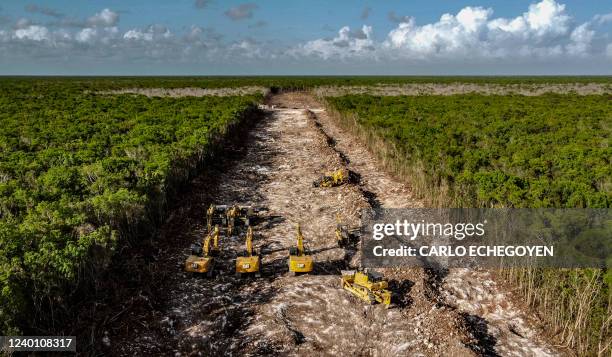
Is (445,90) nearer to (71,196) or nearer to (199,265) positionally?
(71,196)

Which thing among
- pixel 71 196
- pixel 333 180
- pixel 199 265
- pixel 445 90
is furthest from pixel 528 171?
pixel 445 90

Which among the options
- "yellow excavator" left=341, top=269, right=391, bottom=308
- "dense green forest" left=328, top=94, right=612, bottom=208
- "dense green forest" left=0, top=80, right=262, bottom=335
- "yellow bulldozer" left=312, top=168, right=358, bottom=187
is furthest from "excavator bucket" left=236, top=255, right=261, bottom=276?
"yellow bulldozer" left=312, top=168, right=358, bottom=187

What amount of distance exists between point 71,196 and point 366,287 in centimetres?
769

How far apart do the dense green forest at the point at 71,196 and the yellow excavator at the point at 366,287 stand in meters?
4.38

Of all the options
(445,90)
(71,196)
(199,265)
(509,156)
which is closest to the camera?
(199,265)

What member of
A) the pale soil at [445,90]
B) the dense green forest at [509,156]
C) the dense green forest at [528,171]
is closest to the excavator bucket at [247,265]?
the dense green forest at [528,171]

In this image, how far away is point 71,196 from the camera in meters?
11.0

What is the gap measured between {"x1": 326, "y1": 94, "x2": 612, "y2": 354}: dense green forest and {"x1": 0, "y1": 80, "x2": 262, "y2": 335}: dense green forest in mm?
7603

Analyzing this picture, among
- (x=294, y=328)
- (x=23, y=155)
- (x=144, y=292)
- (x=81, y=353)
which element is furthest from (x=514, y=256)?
(x=23, y=155)

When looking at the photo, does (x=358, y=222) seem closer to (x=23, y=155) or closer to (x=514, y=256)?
(x=514, y=256)

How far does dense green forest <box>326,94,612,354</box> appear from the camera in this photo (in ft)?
23.8

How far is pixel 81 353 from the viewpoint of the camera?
626 centimetres

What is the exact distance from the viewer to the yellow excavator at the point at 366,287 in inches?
305

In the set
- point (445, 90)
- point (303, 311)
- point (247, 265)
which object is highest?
point (445, 90)
